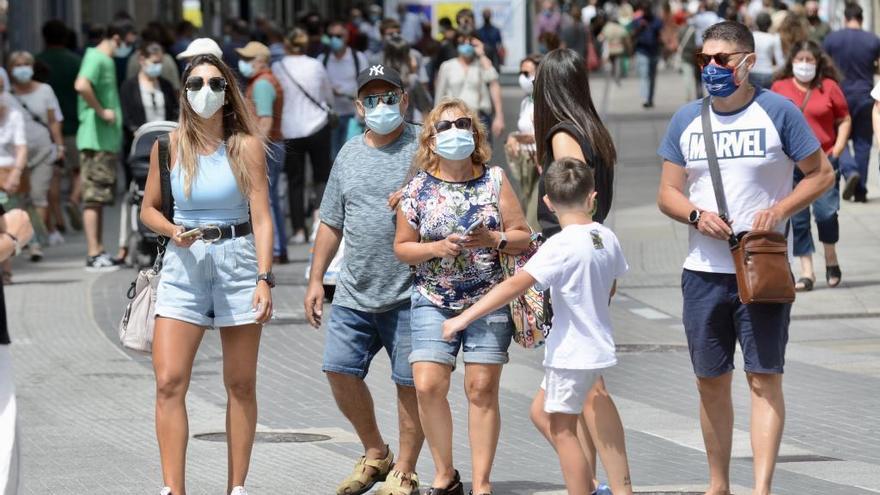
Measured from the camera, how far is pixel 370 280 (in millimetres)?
7348

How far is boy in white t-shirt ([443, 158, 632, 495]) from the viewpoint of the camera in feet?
20.9

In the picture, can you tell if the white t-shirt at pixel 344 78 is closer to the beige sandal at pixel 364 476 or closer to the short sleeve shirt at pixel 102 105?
the short sleeve shirt at pixel 102 105

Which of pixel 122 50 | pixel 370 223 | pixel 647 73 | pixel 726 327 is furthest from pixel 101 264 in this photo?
pixel 647 73

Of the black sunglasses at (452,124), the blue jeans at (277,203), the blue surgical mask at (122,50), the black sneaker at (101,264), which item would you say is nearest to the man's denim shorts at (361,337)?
the black sunglasses at (452,124)

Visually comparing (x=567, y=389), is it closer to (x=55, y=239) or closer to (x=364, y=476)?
(x=364, y=476)

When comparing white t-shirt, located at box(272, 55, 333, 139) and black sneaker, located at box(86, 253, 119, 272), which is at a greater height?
white t-shirt, located at box(272, 55, 333, 139)

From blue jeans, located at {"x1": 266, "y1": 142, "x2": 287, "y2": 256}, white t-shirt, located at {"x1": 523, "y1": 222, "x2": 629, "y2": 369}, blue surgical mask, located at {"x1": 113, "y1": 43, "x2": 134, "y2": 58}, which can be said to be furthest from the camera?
blue surgical mask, located at {"x1": 113, "y1": 43, "x2": 134, "y2": 58}

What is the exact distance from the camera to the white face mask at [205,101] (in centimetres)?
693

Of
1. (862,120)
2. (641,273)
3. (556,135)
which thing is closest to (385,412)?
(556,135)

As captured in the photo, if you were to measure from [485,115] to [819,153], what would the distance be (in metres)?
12.8

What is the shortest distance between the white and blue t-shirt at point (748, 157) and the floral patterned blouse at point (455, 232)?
0.78 meters

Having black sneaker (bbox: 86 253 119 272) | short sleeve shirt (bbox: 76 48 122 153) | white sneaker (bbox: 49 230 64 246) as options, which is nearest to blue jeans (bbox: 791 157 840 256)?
black sneaker (bbox: 86 253 119 272)

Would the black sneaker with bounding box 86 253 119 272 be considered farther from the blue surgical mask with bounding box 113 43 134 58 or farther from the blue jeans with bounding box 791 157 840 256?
the blue jeans with bounding box 791 157 840 256

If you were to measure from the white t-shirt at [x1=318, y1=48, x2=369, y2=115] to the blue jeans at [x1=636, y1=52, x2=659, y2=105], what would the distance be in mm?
15893
